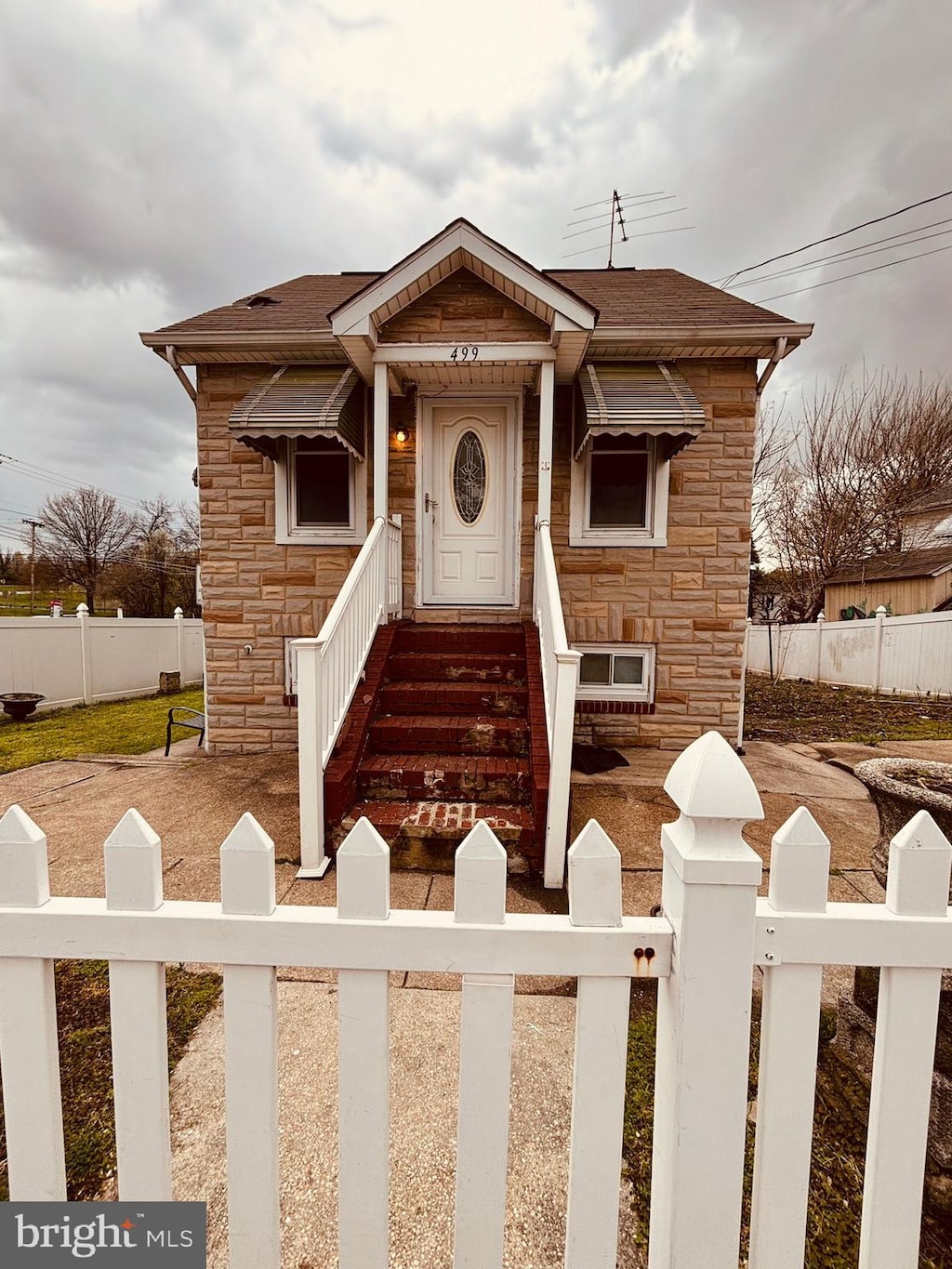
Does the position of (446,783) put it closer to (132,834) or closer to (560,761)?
(560,761)

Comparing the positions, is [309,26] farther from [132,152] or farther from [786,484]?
[786,484]

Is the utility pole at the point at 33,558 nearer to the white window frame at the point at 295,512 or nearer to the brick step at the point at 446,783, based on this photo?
the white window frame at the point at 295,512

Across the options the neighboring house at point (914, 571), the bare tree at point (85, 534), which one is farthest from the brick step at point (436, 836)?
the bare tree at point (85, 534)

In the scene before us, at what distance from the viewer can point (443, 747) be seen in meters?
4.16

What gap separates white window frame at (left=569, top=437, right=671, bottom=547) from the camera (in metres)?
5.74

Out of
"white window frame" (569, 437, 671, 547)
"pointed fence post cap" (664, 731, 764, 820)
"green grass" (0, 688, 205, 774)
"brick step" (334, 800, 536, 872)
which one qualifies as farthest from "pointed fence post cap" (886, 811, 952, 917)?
"green grass" (0, 688, 205, 774)

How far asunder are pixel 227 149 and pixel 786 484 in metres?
16.6

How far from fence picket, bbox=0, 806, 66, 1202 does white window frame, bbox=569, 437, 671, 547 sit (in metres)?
5.37

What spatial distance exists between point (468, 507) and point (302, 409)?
202cm

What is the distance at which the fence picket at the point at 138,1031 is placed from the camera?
0.97 meters

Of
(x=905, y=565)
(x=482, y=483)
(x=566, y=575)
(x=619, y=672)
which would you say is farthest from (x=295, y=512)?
(x=905, y=565)

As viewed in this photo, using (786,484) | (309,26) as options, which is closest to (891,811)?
(309,26)

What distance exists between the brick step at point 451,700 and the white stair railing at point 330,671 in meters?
0.38

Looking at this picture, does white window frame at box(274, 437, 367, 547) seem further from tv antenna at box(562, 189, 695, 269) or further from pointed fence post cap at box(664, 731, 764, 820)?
tv antenna at box(562, 189, 695, 269)
